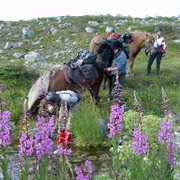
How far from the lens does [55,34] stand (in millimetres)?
27719

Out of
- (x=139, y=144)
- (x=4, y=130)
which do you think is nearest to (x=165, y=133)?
(x=139, y=144)

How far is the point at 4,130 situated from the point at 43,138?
1.05 ft

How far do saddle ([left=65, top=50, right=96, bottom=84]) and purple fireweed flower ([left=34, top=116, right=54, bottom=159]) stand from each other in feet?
23.7

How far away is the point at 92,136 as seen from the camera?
30.9ft

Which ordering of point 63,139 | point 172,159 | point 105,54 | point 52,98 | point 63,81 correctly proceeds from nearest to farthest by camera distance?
point 172,159, point 63,139, point 52,98, point 63,81, point 105,54

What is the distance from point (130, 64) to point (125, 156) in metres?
11.1

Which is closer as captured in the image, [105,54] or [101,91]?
[105,54]

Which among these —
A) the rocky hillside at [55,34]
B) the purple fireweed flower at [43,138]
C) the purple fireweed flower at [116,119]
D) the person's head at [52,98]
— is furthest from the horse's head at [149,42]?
the purple fireweed flower at [43,138]

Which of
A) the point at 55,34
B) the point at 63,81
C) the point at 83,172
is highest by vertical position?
the point at 83,172

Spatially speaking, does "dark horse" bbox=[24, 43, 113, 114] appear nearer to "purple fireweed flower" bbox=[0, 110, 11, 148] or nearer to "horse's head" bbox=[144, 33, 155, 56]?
"horse's head" bbox=[144, 33, 155, 56]

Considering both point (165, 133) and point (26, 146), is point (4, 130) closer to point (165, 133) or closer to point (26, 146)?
point (26, 146)

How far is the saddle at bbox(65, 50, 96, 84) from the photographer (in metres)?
11.1

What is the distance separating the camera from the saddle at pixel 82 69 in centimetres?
1109

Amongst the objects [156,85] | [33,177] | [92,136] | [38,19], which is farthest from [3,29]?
[33,177]
